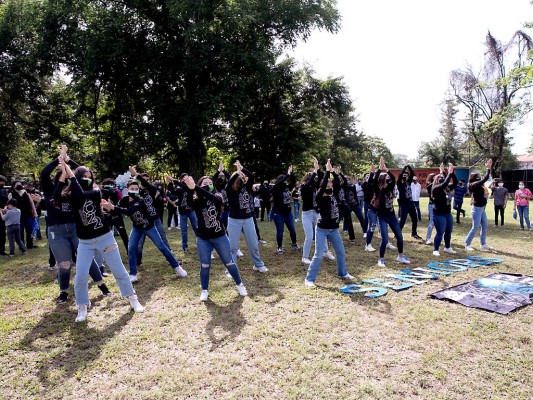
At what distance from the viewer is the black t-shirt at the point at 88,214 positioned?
5285mm

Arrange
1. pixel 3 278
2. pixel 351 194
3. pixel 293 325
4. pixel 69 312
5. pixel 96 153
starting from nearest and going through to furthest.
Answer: pixel 293 325 < pixel 69 312 < pixel 3 278 < pixel 351 194 < pixel 96 153

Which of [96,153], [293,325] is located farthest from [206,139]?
[293,325]

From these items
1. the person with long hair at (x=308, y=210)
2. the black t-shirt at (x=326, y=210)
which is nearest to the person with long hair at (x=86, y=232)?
the black t-shirt at (x=326, y=210)

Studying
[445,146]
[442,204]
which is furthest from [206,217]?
[445,146]

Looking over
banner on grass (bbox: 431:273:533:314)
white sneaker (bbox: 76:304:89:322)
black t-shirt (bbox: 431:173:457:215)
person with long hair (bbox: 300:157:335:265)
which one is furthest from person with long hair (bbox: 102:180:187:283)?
black t-shirt (bbox: 431:173:457:215)

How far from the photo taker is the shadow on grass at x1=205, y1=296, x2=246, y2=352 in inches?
187

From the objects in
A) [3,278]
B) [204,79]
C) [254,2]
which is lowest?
[3,278]

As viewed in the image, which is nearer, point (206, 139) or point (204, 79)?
point (204, 79)

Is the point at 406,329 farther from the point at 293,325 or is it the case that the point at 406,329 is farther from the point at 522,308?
the point at 522,308

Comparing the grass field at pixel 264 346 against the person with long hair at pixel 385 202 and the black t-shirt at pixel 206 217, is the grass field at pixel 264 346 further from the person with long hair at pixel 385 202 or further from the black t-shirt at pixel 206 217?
the person with long hair at pixel 385 202

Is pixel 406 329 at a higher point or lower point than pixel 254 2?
lower

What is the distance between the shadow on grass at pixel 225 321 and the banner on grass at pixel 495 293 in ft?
10.4

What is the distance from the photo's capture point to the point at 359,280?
7.10 m

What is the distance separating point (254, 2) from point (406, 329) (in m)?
21.8
